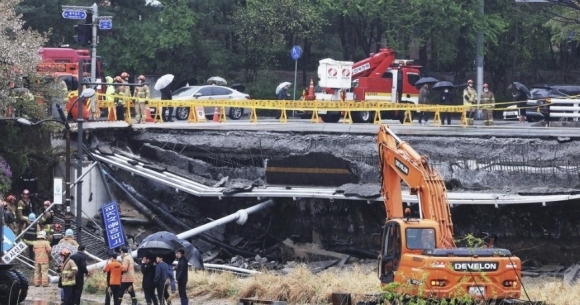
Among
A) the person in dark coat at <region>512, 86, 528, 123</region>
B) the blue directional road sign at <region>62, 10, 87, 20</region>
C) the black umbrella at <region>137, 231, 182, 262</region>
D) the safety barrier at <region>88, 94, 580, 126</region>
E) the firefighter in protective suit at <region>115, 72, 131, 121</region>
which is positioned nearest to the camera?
the black umbrella at <region>137, 231, 182, 262</region>

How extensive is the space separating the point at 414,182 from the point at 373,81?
2271 centimetres

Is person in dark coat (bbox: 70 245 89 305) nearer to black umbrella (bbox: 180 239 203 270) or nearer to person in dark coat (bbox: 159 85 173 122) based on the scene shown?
black umbrella (bbox: 180 239 203 270)

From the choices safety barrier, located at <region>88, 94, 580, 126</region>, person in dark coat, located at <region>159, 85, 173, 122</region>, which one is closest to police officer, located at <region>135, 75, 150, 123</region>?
safety barrier, located at <region>88, 94, 580, 126</region>

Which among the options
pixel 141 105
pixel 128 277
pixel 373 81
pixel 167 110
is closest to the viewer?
pixel 128 277

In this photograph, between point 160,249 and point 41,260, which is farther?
point 41,260

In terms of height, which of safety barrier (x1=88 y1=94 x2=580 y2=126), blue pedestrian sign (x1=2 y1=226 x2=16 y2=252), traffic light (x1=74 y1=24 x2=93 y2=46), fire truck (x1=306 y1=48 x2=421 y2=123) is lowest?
blue pedestrian sign (x1=2 y1=226 x2=16 y2=252)

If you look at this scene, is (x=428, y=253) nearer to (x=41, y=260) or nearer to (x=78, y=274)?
(x=78, y=274)

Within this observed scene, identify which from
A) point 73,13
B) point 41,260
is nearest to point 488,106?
point 73,13

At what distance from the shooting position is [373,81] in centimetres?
4638

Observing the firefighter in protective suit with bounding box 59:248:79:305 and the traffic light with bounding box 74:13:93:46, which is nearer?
the firefighter in protective suit with bounding box 59:248:79:305

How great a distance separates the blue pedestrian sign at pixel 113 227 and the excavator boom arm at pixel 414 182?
674cm

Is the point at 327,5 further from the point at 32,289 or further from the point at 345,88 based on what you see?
the point at 32,289

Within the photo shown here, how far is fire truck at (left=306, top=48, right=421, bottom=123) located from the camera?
4528 centimetres

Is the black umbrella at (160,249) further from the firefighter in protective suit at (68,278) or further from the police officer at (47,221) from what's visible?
the police officer at (47,221)
